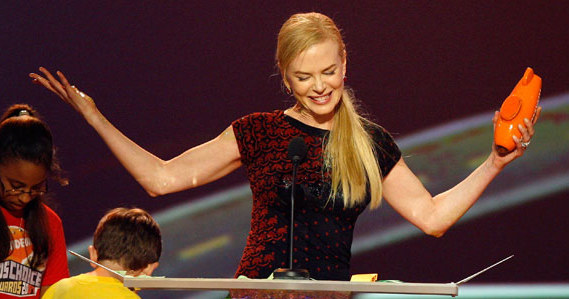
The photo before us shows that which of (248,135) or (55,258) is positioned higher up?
(248,135)

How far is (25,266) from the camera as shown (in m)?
2.63

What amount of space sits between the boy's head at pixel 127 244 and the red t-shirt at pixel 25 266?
142 mm

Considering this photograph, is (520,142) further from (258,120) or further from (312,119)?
(258,120)

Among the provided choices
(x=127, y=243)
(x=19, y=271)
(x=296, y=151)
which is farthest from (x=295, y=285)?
(x=19, y=271)

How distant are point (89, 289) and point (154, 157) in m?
0.49

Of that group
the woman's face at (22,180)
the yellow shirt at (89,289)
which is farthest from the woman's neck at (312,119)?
the woman's face at (22,180)

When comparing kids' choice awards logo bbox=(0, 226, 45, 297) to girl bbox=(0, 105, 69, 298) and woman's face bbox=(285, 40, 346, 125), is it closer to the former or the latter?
girl bbox=(0, 105, 69, 298)

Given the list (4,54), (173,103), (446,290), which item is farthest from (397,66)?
(446,290)

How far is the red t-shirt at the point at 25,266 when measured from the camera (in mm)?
2574

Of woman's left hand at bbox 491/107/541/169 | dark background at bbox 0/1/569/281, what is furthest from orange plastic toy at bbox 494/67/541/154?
dark background at bbox 0/1/569/281

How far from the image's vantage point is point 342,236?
2.12 metres

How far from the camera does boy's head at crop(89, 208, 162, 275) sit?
264 cm

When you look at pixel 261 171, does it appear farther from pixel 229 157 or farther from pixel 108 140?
pixel 108 140

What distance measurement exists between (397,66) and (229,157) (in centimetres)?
158
